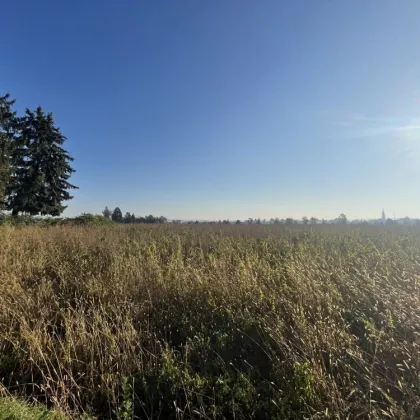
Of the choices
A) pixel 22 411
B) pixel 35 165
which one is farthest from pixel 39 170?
pixel 22 411

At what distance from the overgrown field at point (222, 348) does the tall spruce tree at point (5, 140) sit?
19576mm

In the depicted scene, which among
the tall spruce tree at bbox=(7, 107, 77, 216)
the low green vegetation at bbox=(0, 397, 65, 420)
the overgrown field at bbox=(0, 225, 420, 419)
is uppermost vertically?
the tall spruce tree at bbox=(7, 107, 77, 216)

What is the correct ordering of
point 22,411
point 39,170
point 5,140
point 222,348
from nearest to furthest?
1. point 22,411
2. point 222,348
3. point 5,140
4. point 39,170

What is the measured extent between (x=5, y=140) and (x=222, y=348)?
1022 inches

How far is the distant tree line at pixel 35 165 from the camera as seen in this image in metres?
25.9

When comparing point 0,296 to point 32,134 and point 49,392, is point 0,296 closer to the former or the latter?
point 49,392

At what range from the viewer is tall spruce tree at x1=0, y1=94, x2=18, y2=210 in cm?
2067

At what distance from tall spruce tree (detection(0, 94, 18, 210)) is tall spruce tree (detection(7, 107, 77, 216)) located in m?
1.09

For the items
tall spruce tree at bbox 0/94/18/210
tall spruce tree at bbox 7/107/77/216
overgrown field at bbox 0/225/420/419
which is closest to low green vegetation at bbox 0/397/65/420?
overgrown field at bbox 0/225/420/419

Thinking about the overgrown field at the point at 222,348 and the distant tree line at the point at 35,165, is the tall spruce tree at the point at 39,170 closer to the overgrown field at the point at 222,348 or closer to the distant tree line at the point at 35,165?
the distant tree line at the point at 35,165

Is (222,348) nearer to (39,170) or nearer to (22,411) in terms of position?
(22,411)

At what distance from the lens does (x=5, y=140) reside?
893 inches

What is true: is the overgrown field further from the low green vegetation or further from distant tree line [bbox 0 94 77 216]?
distant tree line [bbox 0 94 77 216]

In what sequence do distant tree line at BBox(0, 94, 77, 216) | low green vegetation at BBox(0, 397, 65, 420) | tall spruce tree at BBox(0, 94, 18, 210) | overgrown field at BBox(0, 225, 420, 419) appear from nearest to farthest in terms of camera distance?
low green vegetation at BBox(0, 397, 65, 420), overgrown field at BBox(0, 225, 420, 419), tall spruce tree at BBox(0, 94, 18, 210), distant tree line at BBox(0, 94, 77, 216)
